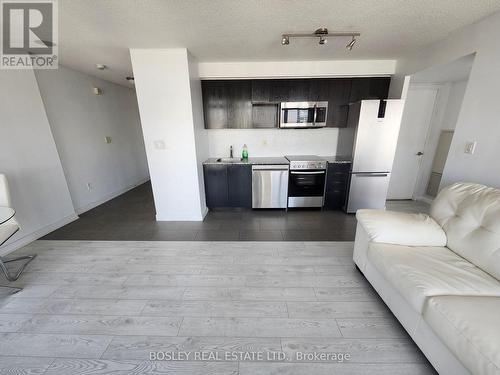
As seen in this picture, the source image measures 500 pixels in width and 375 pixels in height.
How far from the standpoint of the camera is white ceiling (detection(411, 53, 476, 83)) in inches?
91.0

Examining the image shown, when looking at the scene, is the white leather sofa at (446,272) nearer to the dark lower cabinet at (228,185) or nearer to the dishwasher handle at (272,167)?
the dishwasher handle at (272,167)

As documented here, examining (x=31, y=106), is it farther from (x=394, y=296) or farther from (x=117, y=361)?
(x=394, y=296)

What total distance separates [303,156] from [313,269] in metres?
2.33

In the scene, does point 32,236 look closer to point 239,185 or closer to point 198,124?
point 198,124

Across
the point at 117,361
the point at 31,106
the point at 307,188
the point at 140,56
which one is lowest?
the point at 117,361

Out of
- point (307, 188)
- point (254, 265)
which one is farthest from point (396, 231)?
point (307, 188)

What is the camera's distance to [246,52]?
2811mm

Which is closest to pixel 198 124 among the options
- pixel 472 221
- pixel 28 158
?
pixel 28 158

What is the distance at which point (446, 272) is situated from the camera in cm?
134

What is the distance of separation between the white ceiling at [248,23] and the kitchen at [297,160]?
0.57 metres

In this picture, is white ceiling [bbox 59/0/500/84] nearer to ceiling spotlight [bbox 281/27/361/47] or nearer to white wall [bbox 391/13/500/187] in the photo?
ceiling spotlight [bbox 281/27/361/47]

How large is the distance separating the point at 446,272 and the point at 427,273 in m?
0.15

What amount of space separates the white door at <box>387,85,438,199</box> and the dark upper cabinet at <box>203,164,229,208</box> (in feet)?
11.0

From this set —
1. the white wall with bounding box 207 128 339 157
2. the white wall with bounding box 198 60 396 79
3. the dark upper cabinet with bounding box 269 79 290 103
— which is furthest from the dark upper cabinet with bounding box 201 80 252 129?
the dark upper cabinet with bounding box 269 79 290 103
